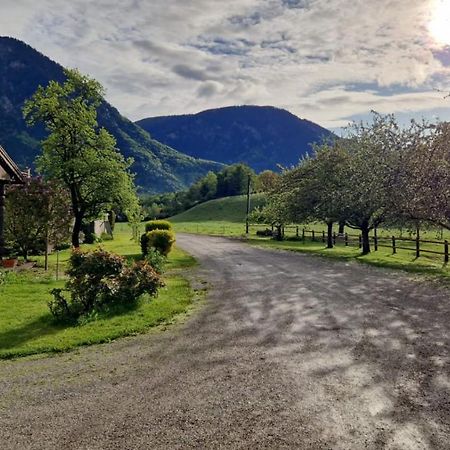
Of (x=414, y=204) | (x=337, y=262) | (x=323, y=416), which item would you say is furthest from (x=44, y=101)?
(x=323, y=416)

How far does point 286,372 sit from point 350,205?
79.3 feet

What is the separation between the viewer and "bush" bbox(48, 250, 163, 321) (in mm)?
13531

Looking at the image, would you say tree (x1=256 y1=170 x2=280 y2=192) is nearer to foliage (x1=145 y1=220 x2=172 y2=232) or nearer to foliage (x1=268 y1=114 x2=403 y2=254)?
foliage (x1=268 y1=114 x2=403 y2=254)

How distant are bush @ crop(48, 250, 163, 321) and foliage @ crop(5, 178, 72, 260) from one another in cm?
1135

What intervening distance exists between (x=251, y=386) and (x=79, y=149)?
26.9 metres

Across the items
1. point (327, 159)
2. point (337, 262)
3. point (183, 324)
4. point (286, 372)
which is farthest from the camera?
point (327, 159)

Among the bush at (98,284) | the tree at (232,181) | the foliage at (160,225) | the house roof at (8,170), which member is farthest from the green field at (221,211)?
the bush at (98,284)

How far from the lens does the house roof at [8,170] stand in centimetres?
2542

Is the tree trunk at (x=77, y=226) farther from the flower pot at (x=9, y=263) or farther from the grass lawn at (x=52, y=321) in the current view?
the grass lawn at (x=52, y=321)

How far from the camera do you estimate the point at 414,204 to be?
23.6m

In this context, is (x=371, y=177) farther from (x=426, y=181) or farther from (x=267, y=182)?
(x=267, y=182)

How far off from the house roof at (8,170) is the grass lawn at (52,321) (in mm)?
9562

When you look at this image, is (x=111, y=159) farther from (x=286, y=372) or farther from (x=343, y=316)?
(x=286, y=372)

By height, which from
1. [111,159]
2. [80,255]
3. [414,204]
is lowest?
[80,255]
